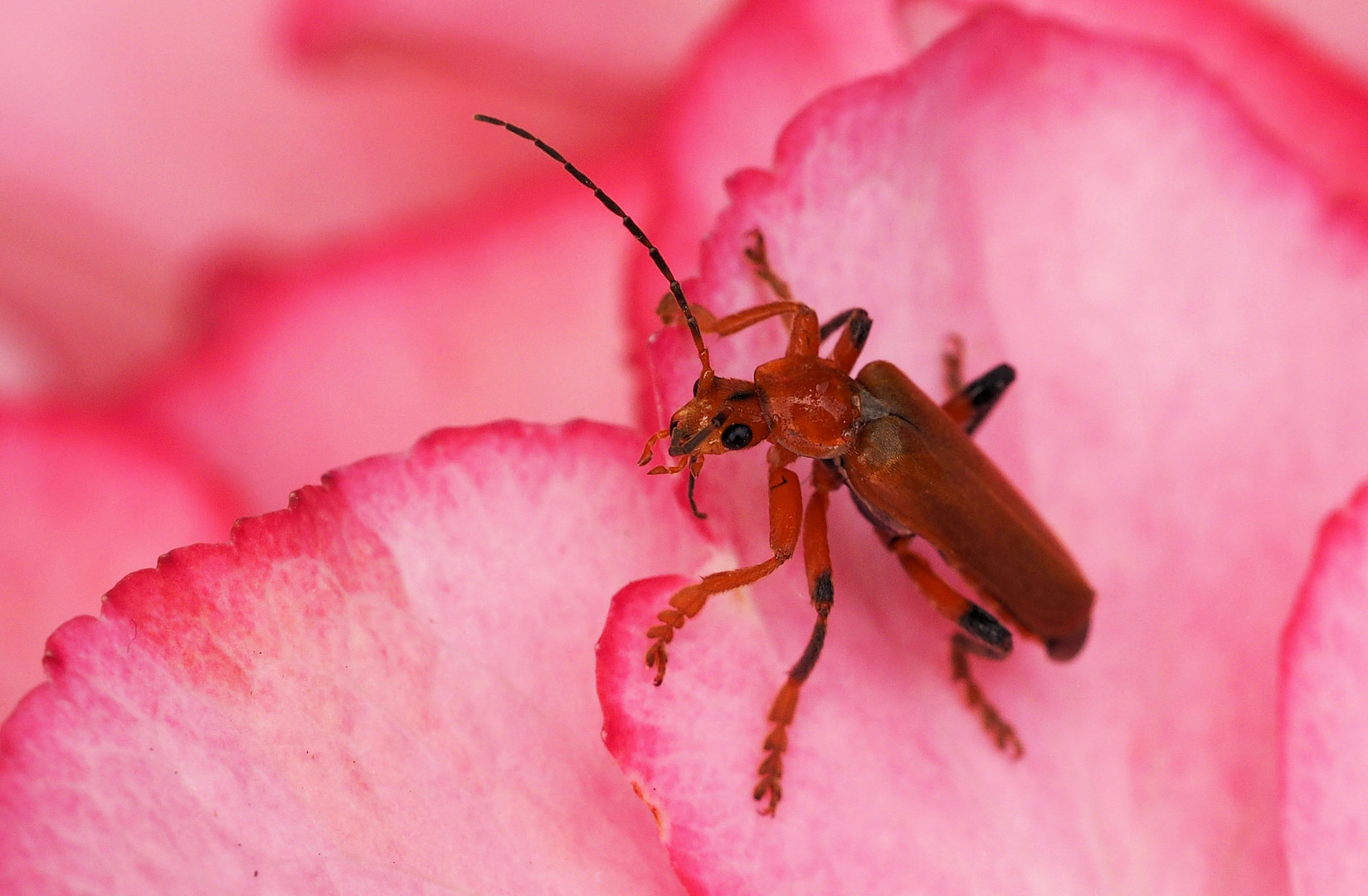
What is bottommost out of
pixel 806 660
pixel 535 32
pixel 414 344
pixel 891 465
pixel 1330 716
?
pixel 1330 716

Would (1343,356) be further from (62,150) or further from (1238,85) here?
(62,150)

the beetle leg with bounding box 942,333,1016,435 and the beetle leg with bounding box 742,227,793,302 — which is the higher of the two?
the beetle leg with bounding box 742,227,793,302

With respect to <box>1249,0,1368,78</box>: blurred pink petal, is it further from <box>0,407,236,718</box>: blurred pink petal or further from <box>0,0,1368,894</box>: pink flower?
<box>0,407,236,718</box>: blurred pink petal

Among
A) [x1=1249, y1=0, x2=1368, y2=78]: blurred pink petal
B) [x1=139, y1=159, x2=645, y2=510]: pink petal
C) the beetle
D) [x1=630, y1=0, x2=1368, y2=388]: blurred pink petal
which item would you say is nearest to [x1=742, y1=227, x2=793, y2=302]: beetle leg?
the beetle

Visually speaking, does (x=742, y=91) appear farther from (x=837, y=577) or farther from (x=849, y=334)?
(x=837, y=577)

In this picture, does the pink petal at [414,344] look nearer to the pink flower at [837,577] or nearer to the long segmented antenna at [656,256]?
the pink flower at [837,577]

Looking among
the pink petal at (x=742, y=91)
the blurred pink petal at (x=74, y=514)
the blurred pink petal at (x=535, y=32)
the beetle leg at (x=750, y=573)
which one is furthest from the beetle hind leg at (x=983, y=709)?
the blurred pink petal at (x=535, y=32)

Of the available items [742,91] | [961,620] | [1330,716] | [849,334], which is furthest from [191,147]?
[1330,716]
